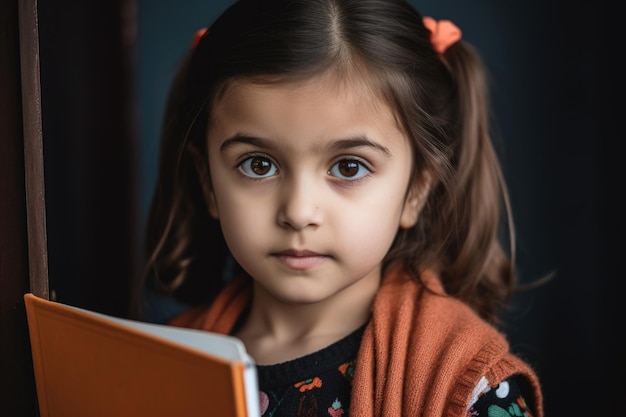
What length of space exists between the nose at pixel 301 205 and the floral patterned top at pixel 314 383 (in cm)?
23

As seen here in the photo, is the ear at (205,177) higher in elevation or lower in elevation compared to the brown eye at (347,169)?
lower

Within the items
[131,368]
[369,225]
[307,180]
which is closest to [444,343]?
[369,225]

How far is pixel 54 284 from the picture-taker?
1089mm

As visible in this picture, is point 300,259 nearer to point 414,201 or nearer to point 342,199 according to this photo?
point 342,199

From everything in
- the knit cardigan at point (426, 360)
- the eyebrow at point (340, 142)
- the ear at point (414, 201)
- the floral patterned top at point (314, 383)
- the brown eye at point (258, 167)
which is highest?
the eyebrow at point (340, 142)

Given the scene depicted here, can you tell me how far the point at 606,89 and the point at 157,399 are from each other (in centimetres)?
120

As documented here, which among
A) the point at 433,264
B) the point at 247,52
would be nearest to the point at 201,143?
the point at 247,52

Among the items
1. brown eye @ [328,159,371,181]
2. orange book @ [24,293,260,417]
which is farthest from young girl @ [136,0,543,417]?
orange book @ [24,293,260,417]

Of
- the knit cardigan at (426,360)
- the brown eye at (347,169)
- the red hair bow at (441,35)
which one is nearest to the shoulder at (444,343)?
the knit cardigan at (426,360)

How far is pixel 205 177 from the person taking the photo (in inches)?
47.9

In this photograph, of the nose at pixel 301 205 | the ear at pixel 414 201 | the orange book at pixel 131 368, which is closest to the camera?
the orange book at pixel 131 368

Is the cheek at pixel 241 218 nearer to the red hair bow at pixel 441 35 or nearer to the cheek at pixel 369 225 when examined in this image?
the cheek at pixel 369 225

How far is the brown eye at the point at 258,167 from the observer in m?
1.03

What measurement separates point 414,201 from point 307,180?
246 mm
